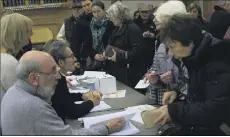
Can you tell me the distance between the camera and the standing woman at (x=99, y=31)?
438 cm

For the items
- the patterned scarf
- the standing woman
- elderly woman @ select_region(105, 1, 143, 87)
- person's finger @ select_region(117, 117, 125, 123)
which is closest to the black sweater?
person's finger @ select_region(117, 117, 125, 123)

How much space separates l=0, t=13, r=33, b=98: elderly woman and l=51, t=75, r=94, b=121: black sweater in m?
0.31

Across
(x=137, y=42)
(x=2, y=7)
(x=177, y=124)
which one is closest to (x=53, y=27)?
(x=2, y=7)

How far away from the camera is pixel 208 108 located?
1.84 meters

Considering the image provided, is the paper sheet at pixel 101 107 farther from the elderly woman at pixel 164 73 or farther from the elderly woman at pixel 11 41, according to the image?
the elderly woman at pixel 11 41

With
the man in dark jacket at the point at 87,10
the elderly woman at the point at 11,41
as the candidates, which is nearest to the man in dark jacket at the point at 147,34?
the man in dark jacket at the point at 87,10

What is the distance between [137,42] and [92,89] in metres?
A: 1.00

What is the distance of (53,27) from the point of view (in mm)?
7289

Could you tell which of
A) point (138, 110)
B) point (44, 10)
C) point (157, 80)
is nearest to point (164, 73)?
point (157, 80)

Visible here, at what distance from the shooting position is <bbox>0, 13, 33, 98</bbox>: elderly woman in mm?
2367

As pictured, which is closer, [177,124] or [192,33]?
[192,33]

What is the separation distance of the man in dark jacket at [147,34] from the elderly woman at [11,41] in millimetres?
1722

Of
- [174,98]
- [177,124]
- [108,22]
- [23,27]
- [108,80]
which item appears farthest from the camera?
[108,22]

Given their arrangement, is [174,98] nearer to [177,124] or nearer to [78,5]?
[177,124]
